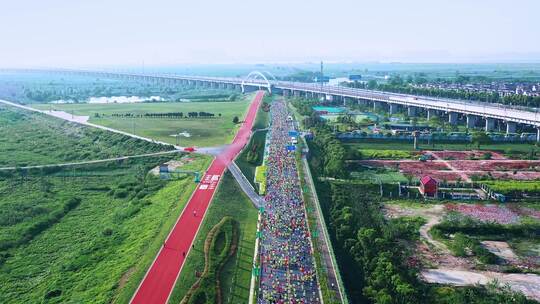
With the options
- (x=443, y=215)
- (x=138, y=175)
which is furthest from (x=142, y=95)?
(x=443, y=215)

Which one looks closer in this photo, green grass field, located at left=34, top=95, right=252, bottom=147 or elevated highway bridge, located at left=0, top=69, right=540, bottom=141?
green grass field, located at left=34, top=95, right=252, bottom=147

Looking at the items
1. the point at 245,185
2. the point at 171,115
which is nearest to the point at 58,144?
the point at 171,115

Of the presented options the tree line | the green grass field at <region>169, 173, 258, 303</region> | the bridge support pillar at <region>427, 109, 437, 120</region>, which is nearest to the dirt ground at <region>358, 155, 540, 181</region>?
the green grass field at <region>169, 173, 258, 303</region>

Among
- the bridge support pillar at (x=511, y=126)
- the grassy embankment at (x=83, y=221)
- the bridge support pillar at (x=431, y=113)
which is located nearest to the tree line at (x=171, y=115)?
the grassy embankment at (x=83, y=221)

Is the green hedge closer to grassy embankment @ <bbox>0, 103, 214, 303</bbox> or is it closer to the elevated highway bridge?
grassy embankment @ <bbox>0, 103, 214, 303</bbox>

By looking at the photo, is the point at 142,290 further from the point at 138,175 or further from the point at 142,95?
the point at 142,95

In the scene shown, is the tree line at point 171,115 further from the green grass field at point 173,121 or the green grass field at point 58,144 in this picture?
the green grass field at point 58,144

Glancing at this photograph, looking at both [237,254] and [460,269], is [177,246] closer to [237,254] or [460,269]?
[237,254]
